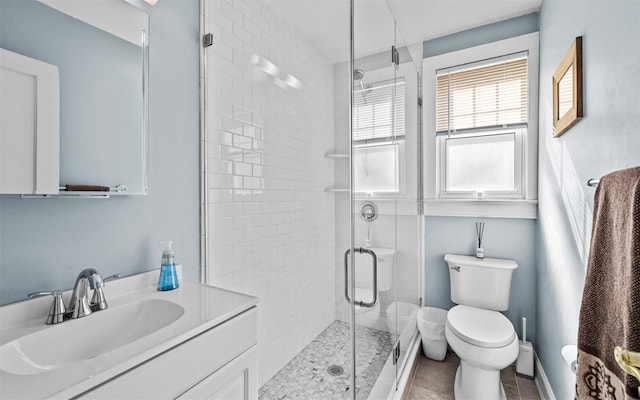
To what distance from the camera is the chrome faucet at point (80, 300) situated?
0.80 metres

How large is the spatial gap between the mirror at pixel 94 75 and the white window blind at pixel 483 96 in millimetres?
2149

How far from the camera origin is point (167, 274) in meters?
1.08

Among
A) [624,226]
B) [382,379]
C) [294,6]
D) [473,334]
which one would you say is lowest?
[382,379]

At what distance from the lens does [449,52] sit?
2.39m

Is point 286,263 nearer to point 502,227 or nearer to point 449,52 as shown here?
point 502,227

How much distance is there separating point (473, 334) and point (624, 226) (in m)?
1.28

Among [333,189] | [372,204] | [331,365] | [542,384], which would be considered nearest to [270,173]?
[333,189]

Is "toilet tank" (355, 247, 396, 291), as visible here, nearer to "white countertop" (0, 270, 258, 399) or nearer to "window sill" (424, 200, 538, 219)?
"white countertop" (0, 270, 258, 399)

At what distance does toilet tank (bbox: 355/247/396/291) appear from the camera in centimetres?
146

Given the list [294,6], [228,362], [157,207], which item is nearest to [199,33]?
[294,6]

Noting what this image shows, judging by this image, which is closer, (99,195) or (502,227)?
(99,195)

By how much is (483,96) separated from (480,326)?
1.69 metres

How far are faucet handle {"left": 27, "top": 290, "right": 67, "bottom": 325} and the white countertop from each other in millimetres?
20

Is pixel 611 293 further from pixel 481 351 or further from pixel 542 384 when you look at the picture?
pixel 542 384
